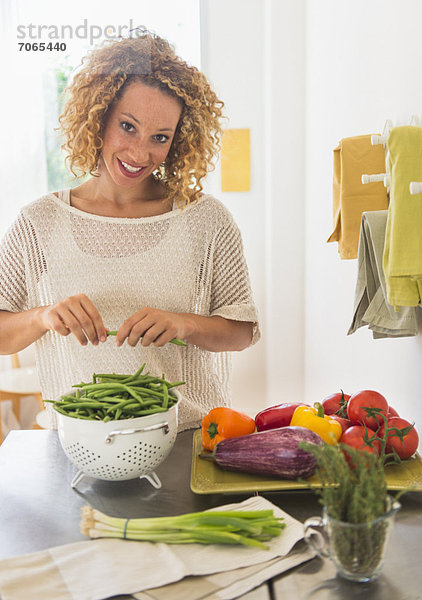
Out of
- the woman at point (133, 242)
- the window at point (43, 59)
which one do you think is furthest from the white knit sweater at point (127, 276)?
the window at point (43, 59)

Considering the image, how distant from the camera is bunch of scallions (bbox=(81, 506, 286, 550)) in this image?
0.89 meters

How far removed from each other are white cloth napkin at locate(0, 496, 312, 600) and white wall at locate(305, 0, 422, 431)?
0.60 metres

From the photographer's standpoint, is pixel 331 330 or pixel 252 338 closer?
pixel 252 338

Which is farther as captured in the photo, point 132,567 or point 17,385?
point 17,385

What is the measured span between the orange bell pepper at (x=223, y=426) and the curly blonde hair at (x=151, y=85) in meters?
0.60

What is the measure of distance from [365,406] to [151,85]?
86 centimetres

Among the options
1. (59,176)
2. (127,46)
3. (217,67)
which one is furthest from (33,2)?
(127,46)

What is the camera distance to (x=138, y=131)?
4.69 feet

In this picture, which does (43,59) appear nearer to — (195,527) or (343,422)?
(343,422)

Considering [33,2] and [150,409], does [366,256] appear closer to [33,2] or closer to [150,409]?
[150,409]

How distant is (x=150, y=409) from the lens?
3.41 feet

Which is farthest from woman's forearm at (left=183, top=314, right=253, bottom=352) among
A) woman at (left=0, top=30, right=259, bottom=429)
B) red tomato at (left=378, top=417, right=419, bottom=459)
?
red tomato at (left=378, top=417, right=419, bottom=459)

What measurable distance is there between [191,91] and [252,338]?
0.61 meters

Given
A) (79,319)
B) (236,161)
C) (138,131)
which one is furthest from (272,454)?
(236,161)
